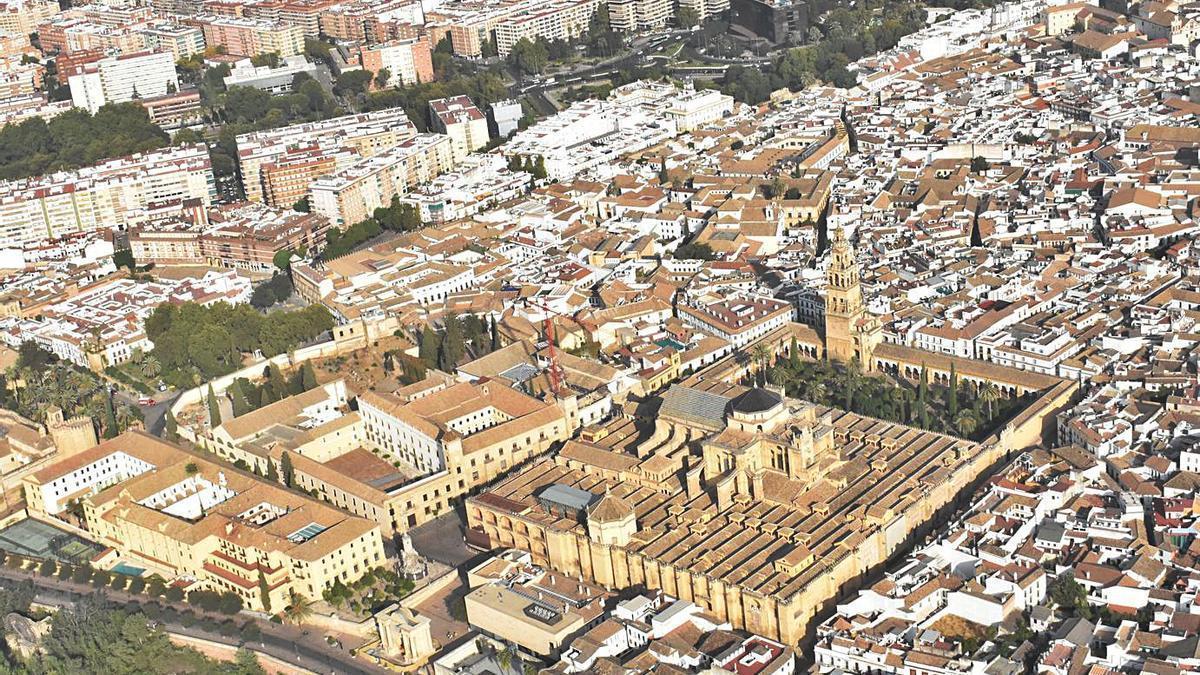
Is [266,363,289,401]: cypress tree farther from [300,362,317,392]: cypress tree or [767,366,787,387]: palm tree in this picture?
[767,366,787,387]: palm tree

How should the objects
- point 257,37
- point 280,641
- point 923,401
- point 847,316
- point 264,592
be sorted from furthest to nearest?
point 257,37 → point 847,316 → point 923,401 → point 264,592 → point 280,641

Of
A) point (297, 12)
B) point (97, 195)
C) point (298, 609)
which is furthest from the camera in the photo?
point (297, 12)

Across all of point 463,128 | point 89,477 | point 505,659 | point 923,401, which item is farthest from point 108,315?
point 923,401

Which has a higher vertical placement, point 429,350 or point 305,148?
point 305,148

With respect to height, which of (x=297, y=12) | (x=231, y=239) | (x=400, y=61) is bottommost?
(x=231, y=239)

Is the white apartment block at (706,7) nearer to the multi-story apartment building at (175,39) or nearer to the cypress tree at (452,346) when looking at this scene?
the multi-story apartment building at (175,39)

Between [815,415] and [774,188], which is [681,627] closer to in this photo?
[815,415]

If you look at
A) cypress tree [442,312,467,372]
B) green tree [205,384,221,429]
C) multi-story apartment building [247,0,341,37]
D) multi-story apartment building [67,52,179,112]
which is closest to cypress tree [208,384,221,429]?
green tree [205,384,221,429]

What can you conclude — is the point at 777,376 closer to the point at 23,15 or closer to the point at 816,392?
the point at 816,392
